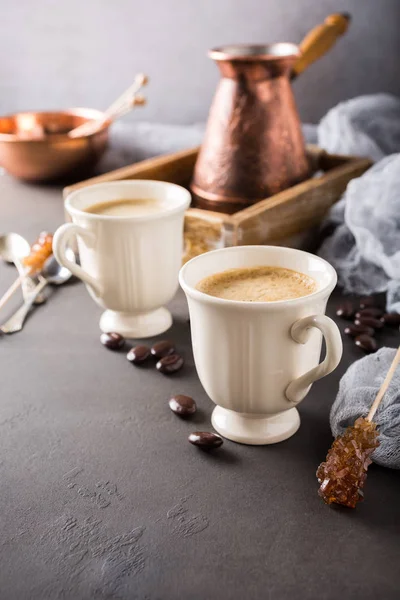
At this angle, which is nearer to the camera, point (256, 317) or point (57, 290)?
point (256, 317)

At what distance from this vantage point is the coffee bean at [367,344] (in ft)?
3.23

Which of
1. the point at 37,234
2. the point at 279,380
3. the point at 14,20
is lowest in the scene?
the point at 37,234

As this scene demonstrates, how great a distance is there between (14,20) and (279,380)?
5.11ft

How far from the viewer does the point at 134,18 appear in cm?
183

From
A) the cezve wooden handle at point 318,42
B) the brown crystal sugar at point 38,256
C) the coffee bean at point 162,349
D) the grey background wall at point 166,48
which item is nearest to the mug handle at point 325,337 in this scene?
the coffee bean at point 162,349

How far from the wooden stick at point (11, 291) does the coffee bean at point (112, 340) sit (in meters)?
0.20

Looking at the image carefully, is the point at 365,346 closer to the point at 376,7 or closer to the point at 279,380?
the point at 279,380

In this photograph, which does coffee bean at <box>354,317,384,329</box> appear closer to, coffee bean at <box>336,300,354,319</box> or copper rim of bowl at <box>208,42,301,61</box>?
coffee bean at <box>336,300,354,319</box>

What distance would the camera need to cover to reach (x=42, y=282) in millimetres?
1205

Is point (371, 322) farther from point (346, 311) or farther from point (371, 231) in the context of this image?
point (371, 231)

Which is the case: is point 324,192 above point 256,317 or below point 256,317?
below

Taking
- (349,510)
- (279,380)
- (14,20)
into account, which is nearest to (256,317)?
(279,380)

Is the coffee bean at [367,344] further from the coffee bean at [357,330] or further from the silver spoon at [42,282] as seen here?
the silver spoon at [42,282]

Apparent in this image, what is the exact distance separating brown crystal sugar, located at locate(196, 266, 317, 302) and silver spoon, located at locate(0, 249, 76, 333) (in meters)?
0.37
